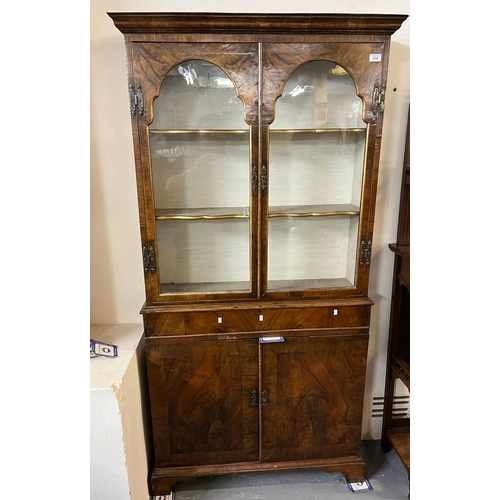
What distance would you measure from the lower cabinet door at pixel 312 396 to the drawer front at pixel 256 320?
0.21 ft

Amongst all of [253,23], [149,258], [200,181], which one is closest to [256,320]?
[149,258]

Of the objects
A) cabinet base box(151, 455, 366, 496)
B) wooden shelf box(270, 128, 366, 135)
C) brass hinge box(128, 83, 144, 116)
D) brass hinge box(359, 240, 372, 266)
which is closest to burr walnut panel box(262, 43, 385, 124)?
wooden shelf box(270, 128, 366, 135)

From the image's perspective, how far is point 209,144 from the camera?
1.43 metres

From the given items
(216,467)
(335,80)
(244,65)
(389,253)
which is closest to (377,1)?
(335,80)

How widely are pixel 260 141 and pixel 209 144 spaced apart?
25 cm

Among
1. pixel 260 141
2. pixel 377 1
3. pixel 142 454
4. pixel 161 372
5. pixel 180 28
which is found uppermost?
pixel 377 1

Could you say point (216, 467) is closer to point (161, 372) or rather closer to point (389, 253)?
point (161, 372)

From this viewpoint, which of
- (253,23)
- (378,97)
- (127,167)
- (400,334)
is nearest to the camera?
(253,23)

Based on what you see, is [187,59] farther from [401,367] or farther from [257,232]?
[401,367]

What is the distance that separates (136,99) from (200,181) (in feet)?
1.28

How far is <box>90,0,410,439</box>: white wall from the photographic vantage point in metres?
1.41

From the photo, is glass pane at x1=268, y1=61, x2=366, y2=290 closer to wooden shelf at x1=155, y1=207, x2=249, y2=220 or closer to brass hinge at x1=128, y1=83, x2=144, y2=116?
wooden shelf at x1=155, y1=207, x2=249, y2=220

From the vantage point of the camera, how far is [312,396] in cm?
149

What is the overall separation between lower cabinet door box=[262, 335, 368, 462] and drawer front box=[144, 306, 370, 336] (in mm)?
65
